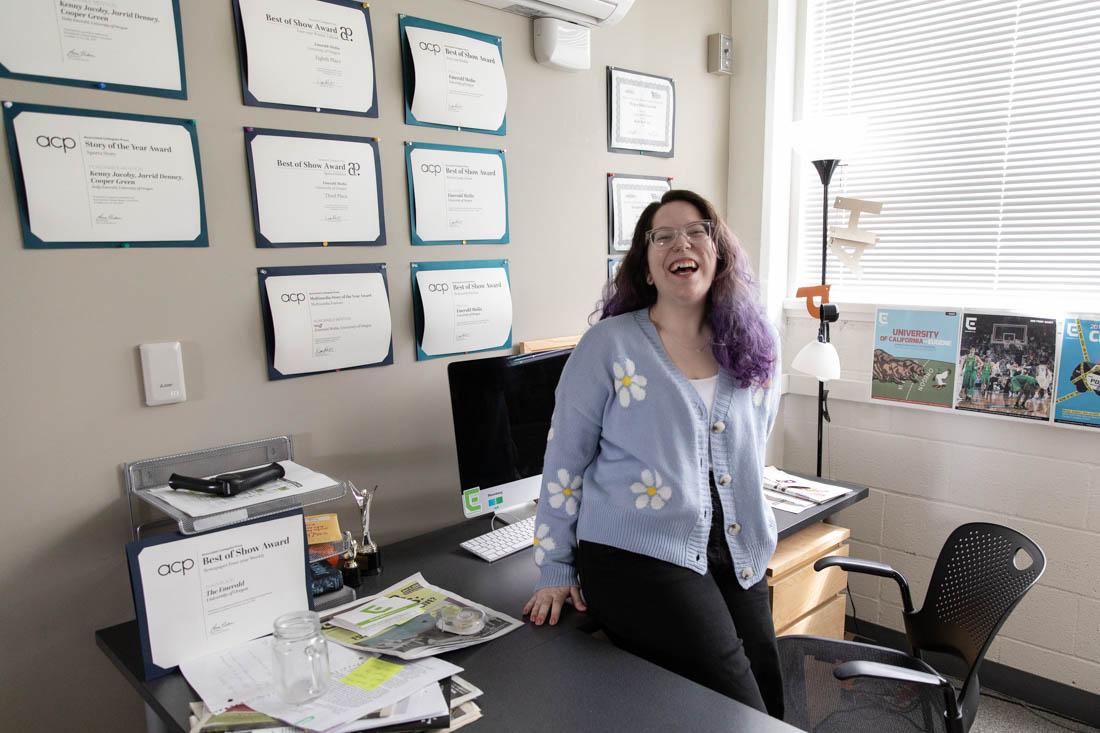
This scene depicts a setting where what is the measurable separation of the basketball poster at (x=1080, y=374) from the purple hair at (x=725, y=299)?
118 centimetres

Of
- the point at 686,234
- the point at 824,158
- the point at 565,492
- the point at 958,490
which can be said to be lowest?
the point at 958,490

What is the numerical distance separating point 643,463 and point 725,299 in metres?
0.45

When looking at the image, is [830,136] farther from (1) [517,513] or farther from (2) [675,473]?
(1) [517,513]

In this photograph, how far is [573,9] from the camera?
2.13 m

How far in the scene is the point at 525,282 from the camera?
7.38 ft

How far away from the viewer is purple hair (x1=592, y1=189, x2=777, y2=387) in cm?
162

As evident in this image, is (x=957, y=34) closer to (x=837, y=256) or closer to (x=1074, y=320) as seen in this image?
(x=837, y=256)

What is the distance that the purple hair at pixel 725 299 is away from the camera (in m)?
1.62

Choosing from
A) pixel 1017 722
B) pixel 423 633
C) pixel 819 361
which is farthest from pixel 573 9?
pixel 1017 722

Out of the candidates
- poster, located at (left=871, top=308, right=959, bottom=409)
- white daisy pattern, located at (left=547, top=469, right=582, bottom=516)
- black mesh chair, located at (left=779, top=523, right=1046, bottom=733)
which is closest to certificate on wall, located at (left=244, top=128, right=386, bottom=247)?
white daisy pattern, located at (left=547, top=469, right=582, bottom=516)

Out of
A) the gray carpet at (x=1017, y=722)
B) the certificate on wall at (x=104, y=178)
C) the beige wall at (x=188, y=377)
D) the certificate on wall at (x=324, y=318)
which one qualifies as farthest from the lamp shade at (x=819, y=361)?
the certificate on wall at (x=104, y=178)

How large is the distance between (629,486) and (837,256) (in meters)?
1.63

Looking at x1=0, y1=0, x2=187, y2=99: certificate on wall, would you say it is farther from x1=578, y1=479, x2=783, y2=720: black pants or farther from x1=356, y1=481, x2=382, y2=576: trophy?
x1=578, y1=479, x2=783, y2=720: black pants

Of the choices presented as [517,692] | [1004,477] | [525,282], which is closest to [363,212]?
[525,282]
